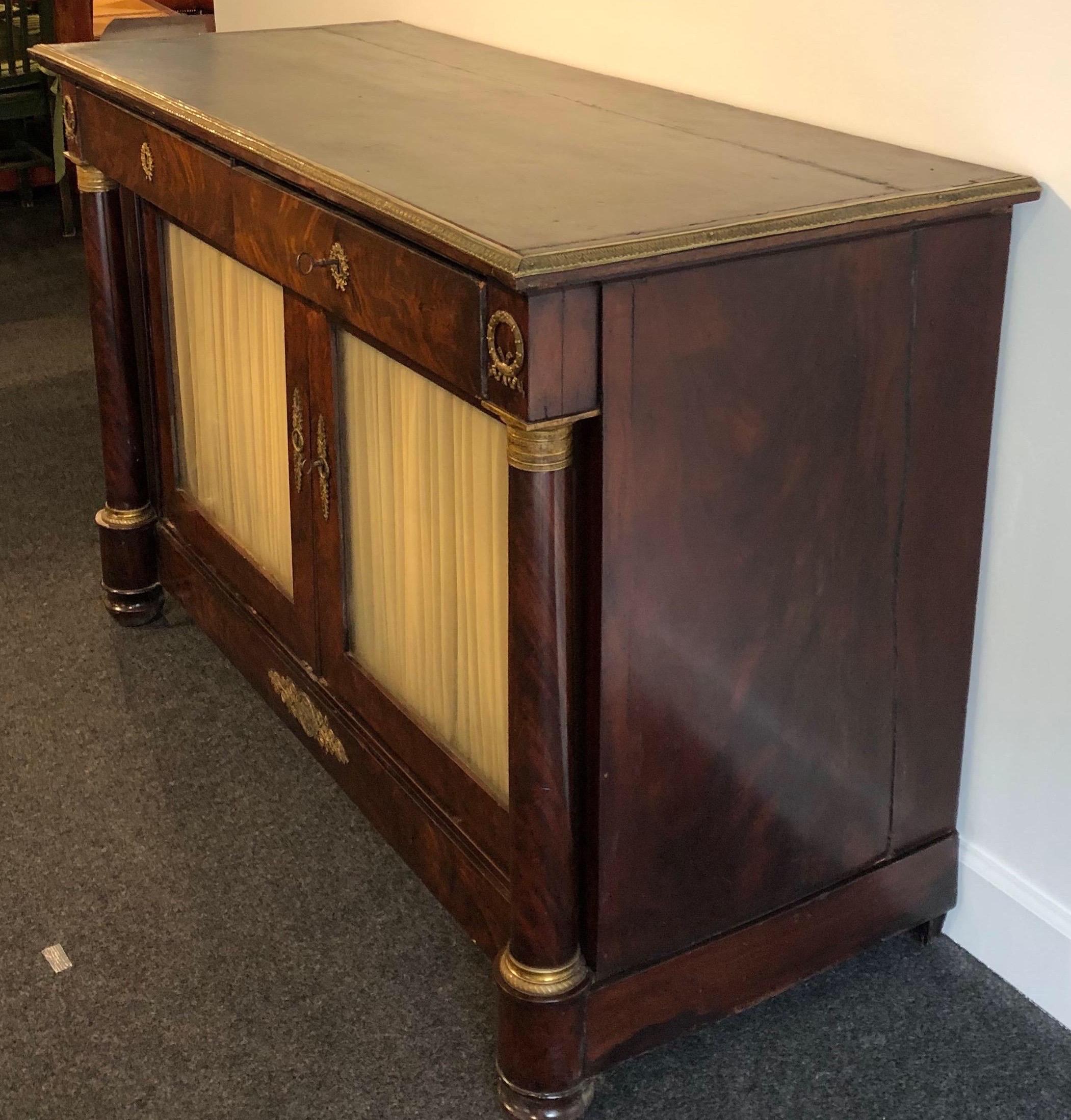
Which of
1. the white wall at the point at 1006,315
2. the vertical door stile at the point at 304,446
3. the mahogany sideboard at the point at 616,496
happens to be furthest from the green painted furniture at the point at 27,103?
the white wall at the point at 1006,315

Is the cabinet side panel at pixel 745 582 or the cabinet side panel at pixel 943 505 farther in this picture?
the cabinet side panel at pixel 943 505

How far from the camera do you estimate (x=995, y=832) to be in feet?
5.68

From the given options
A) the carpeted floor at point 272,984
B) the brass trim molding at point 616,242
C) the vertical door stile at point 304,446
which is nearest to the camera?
the brass trim molding at point 616,242

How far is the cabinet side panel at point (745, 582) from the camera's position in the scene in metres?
1.31

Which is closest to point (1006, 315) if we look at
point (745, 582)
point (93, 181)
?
point (745, 582)

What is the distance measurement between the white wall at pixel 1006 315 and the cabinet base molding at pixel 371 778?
0.60 metres

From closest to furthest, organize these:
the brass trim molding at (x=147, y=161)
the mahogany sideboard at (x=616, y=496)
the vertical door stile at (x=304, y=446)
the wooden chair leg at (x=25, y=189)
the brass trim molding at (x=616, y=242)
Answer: the brass trim molding at (x=616, y=242)
the mahogany sideboard at (x=616, y=496)
the vertical door stile at (x=304, y=446)
the brass trim molding at (x=147, y=161)
the wooden chair leg at (x=25, y=189)

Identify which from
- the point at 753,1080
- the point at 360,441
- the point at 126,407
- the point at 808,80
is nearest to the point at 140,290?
the point at 126,407

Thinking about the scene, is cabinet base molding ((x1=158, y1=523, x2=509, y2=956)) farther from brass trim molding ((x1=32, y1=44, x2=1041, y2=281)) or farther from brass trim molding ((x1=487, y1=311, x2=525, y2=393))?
brass trim molding ((x1=32, y1=44, x2=1041, y2=281))

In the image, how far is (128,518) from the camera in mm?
2486

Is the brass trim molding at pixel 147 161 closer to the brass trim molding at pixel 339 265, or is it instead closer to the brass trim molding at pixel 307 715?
the brass trim molding at pixel 339 265

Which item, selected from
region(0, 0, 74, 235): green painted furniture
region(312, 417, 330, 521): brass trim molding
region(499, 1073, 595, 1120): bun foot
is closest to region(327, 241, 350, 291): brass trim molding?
region(312, 417, 330, 521): brass trim molding

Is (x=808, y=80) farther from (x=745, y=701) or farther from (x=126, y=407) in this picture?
(x=126, y=407)

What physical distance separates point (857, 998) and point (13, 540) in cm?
189
